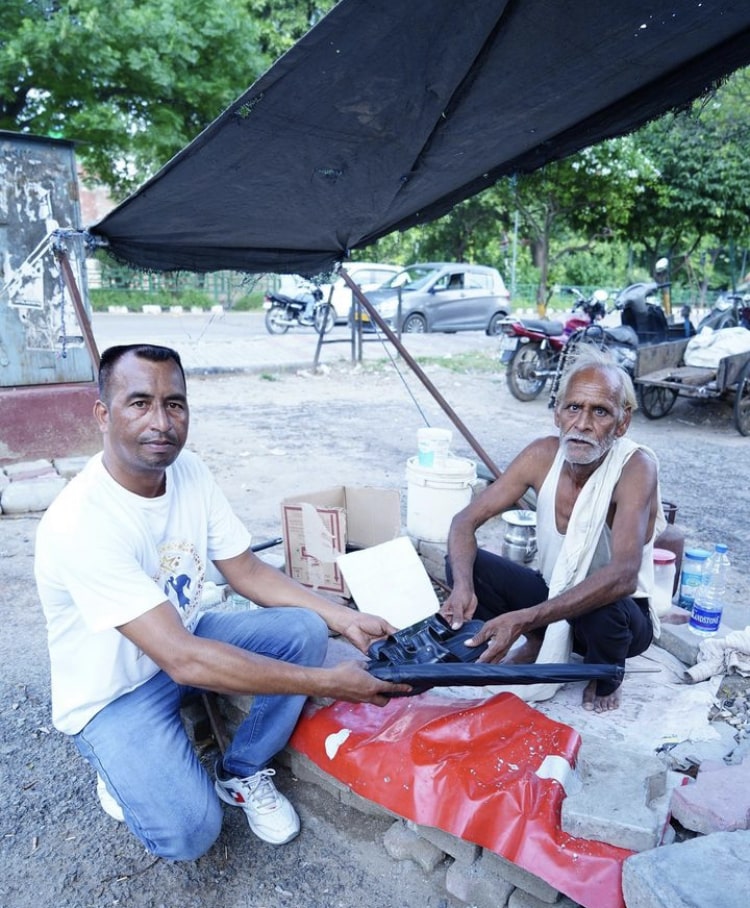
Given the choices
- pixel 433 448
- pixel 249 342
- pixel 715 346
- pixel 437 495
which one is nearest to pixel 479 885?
pixel 437 495

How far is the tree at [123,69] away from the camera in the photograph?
851 cm

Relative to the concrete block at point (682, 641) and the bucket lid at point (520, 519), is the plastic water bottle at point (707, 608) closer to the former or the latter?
the concrete block at point (682, 641)

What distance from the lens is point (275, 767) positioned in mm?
2219

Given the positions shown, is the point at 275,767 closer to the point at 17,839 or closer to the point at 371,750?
the point at 371,750

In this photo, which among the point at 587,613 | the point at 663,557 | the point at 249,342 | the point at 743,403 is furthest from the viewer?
the point at 249,342

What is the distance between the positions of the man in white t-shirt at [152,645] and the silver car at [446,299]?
12112mm

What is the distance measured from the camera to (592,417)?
7.47ft

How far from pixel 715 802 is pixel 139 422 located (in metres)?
1.67

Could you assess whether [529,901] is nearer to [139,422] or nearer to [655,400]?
[139,422]

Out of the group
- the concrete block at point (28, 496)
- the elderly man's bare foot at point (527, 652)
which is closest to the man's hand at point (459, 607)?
the elderly man's bare foot at point (527, 652)

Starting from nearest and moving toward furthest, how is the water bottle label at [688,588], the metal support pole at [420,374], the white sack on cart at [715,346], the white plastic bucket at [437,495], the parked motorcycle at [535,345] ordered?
the water bottle label at [688,588]
the white plastic bucket at [437,495]
the metal support pole at [420,374]
the white sack on cart at [715,346]
the parked motorcycle at [535,345]

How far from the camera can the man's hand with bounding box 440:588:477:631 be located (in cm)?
231

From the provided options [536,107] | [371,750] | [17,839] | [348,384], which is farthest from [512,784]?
[348,384]

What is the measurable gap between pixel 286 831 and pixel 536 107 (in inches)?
93.6
